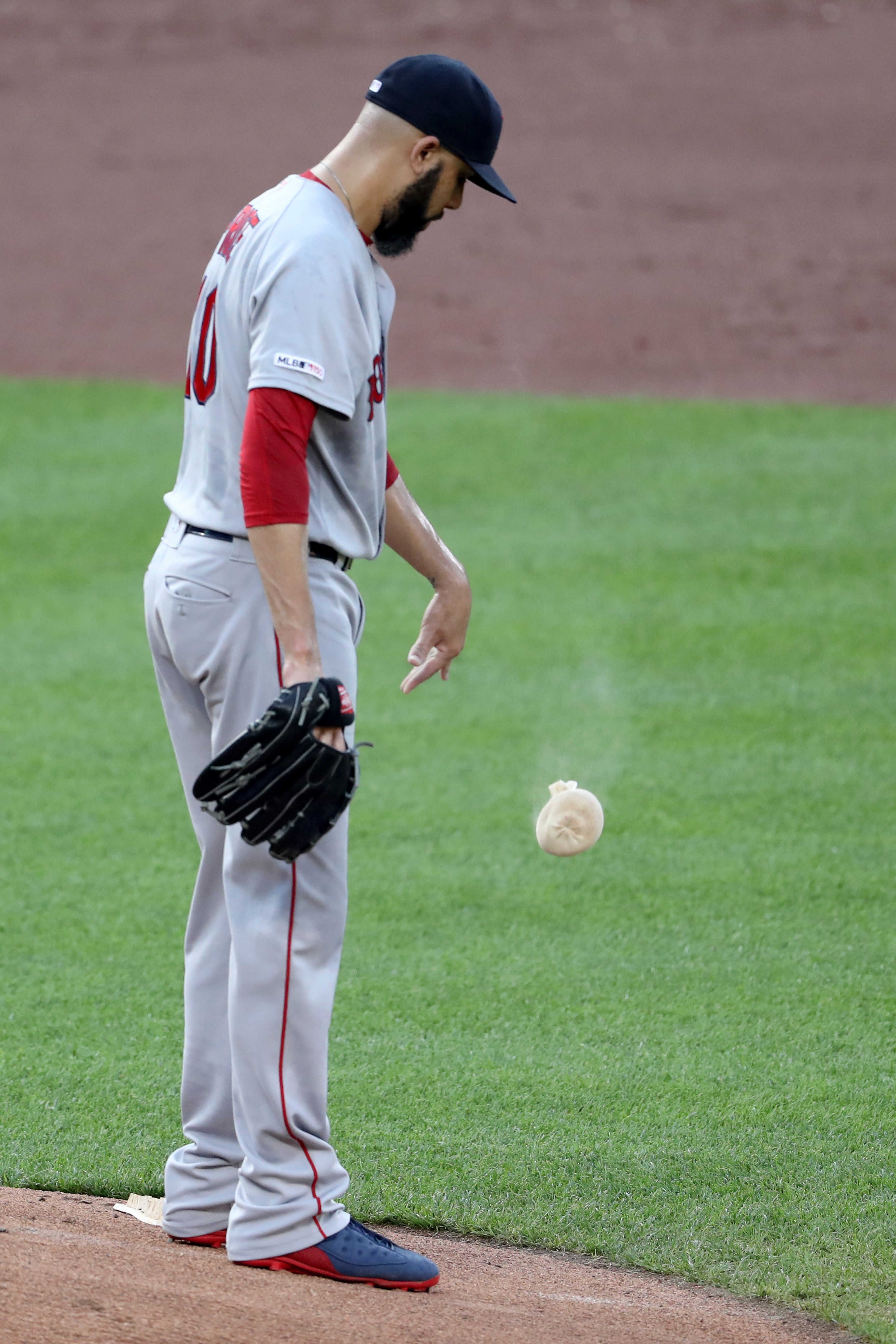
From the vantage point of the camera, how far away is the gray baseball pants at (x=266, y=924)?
2225 millimetres

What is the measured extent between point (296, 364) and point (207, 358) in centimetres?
23

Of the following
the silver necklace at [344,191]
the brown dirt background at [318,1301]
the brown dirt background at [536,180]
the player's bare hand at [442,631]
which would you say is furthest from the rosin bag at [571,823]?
the brown dirt background at [536,180]

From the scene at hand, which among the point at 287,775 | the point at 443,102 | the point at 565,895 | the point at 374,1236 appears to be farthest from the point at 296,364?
the point at 565,895

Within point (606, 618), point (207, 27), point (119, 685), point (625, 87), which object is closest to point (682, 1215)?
point (119, 685)

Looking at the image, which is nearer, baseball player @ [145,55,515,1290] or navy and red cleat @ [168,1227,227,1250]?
baseball player @ [145,55,515,1290]

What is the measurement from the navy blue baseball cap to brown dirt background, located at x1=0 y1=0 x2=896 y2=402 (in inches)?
403

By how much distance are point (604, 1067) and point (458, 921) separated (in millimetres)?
905

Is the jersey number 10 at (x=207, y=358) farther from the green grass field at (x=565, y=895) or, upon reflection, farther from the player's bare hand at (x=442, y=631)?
the green grass field at (x=565, y=895)

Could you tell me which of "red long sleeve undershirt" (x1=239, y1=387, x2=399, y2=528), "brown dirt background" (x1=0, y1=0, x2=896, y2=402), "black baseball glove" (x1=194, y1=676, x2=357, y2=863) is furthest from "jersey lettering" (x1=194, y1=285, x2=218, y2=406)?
"brown dirt background" (x1=0, y1=0, x2=896, y2=402)

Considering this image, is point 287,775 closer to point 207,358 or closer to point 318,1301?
point 207,358

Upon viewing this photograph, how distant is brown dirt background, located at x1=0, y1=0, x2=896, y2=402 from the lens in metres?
12.7

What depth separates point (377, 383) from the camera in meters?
2.26

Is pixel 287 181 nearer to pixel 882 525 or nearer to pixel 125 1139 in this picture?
pixel 125 1139

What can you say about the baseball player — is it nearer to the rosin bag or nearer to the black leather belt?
the black leather belt
